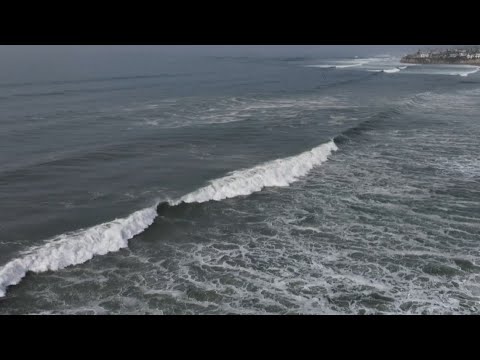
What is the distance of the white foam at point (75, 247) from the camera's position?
14.0 m

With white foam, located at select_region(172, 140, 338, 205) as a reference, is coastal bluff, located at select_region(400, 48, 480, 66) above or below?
above

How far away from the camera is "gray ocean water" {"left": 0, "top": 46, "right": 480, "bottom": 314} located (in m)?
13.0

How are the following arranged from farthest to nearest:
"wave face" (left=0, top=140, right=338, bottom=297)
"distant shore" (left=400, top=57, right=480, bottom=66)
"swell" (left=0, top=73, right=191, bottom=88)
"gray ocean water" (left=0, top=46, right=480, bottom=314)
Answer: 1. "distant shore" (left=400, top=57, right=480, bottom=66)
2. "swell" (left=0, top=73, right=191, bottom=88)
3. "wave face" (left=0, top=140, right=338, bottom=297)
4. "gray ocean water" (left=0, top=46, right=480, bottom=314)

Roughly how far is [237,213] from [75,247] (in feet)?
23.3

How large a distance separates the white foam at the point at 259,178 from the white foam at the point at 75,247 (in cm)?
304

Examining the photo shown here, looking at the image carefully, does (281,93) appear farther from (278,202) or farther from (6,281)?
(6,281)

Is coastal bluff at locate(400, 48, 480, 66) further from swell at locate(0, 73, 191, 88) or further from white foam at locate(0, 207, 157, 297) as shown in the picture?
white foam at locate(0, 207, 157, 297)

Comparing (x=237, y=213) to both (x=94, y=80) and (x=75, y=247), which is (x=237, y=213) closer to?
(x=75, y=247)

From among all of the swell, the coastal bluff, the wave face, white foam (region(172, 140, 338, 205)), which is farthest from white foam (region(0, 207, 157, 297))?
the coastal bluff

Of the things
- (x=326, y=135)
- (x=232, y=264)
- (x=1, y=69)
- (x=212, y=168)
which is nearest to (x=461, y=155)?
(x=326, y=135)

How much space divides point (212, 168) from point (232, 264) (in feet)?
34.0

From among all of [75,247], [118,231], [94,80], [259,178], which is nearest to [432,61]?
[94,80]

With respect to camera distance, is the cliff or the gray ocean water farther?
the cliff

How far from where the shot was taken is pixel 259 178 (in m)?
22.7
